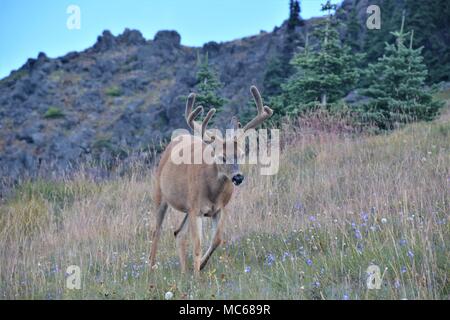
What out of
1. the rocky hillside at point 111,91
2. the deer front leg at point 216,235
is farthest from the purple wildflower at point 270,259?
the rocky hillside at point 111,91

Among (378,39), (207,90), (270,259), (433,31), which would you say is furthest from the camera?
(433,31)

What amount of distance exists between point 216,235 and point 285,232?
0.76 metres

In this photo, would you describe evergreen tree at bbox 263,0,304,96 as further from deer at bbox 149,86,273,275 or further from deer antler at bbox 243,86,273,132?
deer at bbox 149,86,273,275

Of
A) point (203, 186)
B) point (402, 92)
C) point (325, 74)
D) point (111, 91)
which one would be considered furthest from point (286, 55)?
point (203, 186)

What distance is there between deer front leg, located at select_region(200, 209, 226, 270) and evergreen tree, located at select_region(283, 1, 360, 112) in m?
8.17

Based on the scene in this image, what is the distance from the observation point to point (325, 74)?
538 inches

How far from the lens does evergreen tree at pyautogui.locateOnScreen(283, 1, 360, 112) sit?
13367 millimetres

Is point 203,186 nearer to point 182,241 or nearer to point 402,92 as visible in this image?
point 182,241

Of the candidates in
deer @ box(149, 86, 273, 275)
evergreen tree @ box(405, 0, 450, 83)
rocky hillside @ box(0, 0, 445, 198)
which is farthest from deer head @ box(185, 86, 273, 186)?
rocky hillside @ box(0, 0, 445, 198)

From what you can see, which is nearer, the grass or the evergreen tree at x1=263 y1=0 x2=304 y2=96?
the grass

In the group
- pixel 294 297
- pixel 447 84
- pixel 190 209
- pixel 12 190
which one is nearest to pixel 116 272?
pixel 190 209

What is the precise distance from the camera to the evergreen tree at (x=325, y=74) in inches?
526

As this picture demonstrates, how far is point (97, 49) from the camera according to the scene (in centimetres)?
6712

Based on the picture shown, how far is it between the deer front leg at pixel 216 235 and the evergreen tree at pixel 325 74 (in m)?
8.17
